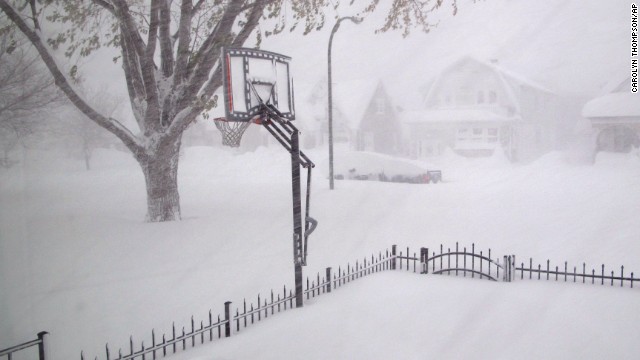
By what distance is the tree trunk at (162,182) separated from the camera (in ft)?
30.0

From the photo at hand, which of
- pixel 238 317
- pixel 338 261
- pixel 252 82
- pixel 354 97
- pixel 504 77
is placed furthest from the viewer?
pixel 354 97

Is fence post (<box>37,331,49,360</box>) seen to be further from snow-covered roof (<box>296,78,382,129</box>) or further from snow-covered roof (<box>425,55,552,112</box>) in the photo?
snow-covered roof (<box>296,78,382,129</box>)

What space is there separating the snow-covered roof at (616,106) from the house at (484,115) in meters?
3.83

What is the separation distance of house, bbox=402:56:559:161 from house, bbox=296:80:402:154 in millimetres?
2642

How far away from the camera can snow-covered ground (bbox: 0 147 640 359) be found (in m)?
4.93

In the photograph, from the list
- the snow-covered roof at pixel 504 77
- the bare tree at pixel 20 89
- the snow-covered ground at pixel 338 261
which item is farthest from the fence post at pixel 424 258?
the snow-covered roof at pixel 504 77

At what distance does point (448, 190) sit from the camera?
1494cm

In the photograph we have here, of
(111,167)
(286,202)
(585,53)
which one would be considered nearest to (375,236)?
(286,202)

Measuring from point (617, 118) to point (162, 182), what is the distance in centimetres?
1473

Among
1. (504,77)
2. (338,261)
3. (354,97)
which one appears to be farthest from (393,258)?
(354,97)

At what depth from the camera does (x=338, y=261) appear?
879 centimetres

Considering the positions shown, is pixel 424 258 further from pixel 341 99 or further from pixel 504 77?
pixel 341 99

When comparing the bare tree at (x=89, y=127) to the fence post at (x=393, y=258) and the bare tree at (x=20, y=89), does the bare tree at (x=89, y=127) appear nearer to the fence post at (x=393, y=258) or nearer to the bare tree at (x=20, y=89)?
the bare tree at (x=20, y=89)

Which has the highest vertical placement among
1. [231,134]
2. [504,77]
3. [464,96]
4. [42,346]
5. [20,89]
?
[504,77]
